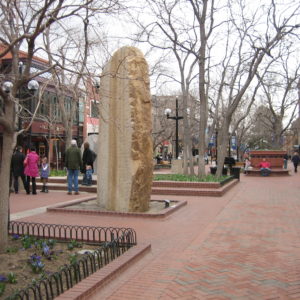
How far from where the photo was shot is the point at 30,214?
1067 cm

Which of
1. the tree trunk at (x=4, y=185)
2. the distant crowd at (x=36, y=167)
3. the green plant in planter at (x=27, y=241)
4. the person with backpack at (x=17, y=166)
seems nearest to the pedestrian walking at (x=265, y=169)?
the distant crowd at (x=36, y=167)

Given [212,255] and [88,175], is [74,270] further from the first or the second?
[88,175]

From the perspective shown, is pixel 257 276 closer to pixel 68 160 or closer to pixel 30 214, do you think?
pixel 30 214

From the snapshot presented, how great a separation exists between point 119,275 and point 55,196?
9.74m

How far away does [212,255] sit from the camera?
22.1 feet

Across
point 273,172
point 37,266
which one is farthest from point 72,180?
point 273,172

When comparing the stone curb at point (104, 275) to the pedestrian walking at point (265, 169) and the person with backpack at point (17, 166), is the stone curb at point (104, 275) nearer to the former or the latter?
the person with backpack at point (17, 166)

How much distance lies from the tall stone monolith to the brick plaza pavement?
766mm

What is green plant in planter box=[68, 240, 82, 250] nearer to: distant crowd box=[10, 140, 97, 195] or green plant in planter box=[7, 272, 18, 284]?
green plant in planter box=[7, 272, 18, 284]

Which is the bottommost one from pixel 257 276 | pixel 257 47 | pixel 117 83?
pixel 257 276

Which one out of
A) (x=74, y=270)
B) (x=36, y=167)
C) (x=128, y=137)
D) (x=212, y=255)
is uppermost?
(x=128, y=137)

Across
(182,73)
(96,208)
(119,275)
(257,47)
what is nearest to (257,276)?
(119,275)

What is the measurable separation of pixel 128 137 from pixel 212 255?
14.4 ft

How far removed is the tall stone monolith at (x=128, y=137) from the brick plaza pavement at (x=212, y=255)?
77 cm
